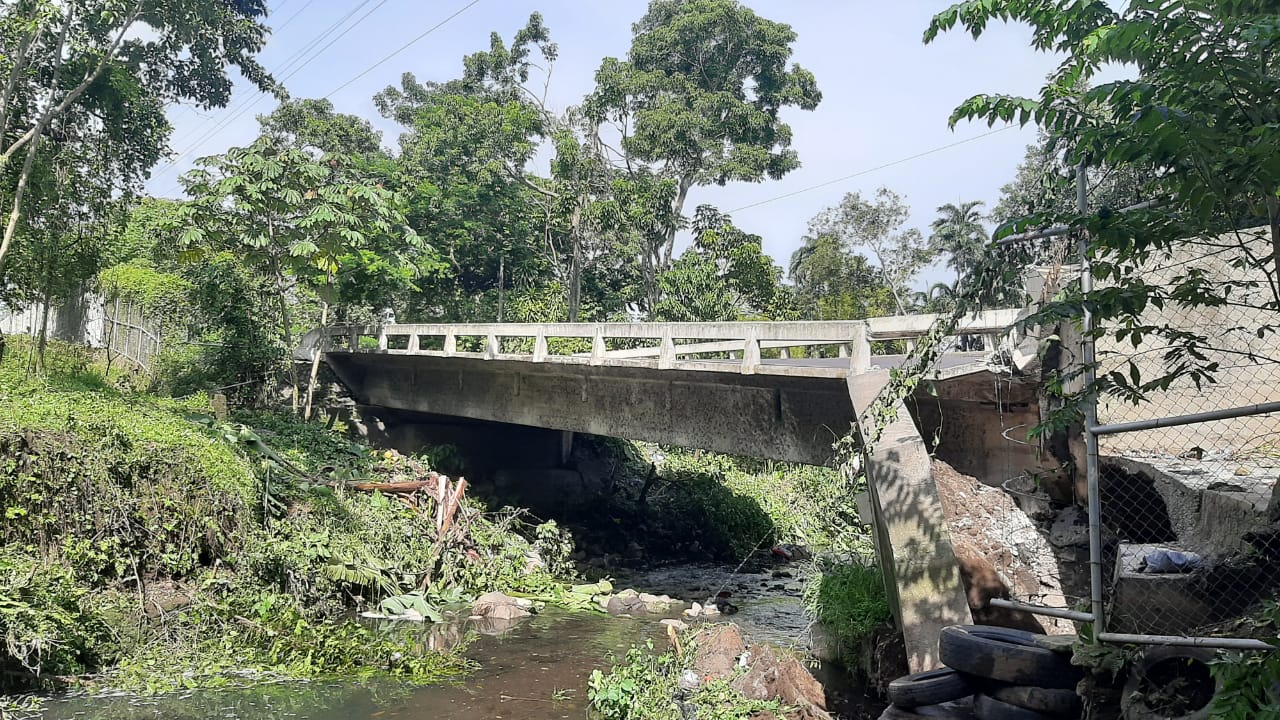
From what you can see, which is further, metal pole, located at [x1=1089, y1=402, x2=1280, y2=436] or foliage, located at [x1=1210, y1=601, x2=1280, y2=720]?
metal pole, located at [x1=1089, y1=402, x2=1280, y2=436]

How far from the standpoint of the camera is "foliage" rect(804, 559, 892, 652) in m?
8.73

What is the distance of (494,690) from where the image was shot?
9031 millimetres

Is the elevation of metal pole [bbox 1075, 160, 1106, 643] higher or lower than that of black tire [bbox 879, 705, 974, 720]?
higher

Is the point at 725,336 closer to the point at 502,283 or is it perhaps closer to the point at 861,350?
the point at 861,350

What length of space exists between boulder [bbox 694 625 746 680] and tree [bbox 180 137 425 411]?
11.6 meters

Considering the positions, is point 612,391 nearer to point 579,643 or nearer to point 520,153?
point 579,643

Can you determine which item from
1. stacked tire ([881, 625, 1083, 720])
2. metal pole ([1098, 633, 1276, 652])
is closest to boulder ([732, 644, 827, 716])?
stacked tire ([881, 625, 1083, 720])

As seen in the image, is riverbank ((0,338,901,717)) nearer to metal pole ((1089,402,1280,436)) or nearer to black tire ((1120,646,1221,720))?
black tire ((1120,646,1221,720))

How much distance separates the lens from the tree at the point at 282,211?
16766 millimetres

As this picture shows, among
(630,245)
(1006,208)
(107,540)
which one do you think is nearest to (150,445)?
(107,540)

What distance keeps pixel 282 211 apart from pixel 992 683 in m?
Result: 16.0

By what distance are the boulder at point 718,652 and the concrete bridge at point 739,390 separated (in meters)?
1.48

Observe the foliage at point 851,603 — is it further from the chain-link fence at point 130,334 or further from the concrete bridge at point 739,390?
the chain-link fence at point 130,334

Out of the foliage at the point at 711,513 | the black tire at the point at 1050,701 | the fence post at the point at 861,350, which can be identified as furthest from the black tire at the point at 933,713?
the foliage at the point at 711,513
